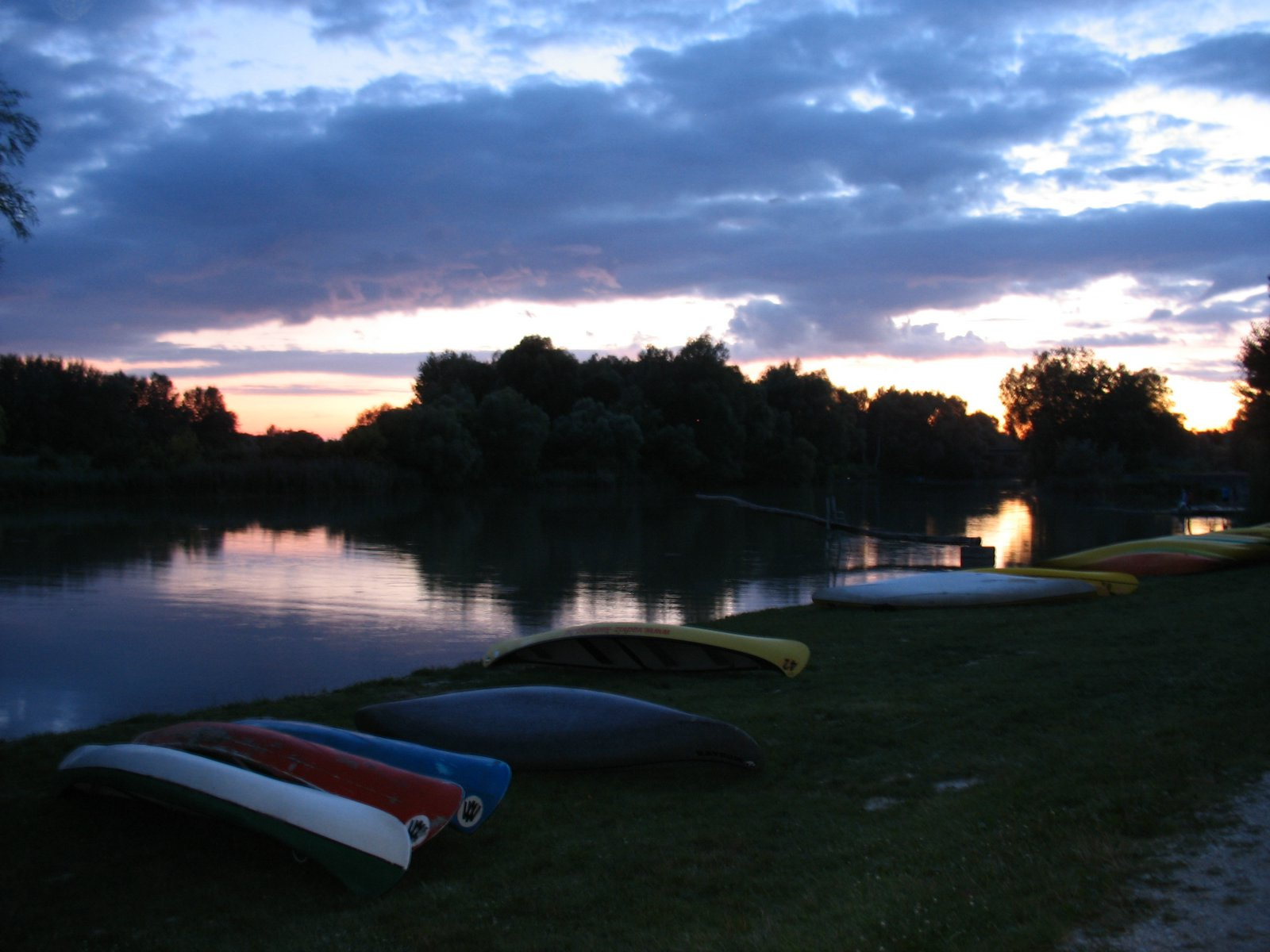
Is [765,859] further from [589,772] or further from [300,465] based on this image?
[300,465]

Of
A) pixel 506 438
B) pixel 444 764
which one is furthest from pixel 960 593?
pixel 506 438

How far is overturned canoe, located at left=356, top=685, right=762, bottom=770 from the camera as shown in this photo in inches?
241

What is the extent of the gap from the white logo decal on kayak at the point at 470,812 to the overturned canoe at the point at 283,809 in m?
0.47

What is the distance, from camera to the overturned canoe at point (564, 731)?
613 centimetres

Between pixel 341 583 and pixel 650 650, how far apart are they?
35.1ft

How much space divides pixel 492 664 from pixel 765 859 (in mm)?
5959

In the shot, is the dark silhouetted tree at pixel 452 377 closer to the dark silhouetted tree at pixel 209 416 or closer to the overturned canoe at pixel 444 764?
the dark silhouetted tree at pixel 209 416

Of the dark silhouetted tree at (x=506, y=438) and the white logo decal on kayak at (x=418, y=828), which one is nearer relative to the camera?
the white logo decal on kayak at (x=418, y=828)

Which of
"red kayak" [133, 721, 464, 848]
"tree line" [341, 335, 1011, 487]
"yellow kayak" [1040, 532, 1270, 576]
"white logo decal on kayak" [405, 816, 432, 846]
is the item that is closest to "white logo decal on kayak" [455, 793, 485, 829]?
"red kayak" [133, 721, 464, 848]

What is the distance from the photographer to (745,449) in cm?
7950

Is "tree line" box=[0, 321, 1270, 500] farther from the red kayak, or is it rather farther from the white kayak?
the red kayak

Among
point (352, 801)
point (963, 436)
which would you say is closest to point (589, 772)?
point (352, 801)

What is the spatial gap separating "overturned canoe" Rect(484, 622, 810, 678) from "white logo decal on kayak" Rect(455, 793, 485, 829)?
465cm

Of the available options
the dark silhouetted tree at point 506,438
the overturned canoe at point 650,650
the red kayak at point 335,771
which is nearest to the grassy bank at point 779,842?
the red kayak at point 335,771
